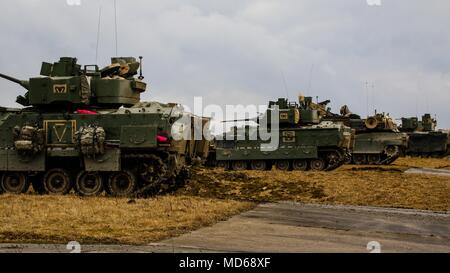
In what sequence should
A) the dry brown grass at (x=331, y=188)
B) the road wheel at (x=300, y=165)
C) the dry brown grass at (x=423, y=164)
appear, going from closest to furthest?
the dry brown grass at (x=331, y=188) < the road wheel at (x=300, y=165) < the dry brown grass at (x=423, y=164)

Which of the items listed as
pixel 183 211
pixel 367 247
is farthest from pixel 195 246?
pixel 183 211


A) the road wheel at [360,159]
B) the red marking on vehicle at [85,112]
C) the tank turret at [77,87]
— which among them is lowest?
the road wheel at [360,159]

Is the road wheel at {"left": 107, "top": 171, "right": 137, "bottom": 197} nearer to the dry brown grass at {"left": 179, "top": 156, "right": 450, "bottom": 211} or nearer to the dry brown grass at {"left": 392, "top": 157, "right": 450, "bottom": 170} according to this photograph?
the dry brown grass at {"left": 179, "top": 156, "right": 450, "bottom": 211}

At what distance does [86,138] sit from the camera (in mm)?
18062

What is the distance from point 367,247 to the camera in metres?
9.68

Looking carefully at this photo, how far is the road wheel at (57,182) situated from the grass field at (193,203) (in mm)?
1022

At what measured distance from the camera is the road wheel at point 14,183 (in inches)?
766

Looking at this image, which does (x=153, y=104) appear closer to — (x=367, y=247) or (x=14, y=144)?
(x=14, y=144)

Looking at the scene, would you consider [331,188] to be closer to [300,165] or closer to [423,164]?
[300,165]

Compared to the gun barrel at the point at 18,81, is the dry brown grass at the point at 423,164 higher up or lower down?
lower down

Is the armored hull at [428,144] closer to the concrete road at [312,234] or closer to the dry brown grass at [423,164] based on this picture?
the dry brown grass at [423,164]

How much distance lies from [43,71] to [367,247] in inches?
524

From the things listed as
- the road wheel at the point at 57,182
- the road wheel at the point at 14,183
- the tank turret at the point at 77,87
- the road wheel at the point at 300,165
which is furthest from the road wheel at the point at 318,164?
the road wheel at the point at 14,183

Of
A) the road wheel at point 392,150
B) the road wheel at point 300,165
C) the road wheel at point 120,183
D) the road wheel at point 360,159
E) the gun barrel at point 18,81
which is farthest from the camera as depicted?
the road wheel at point 360,159
